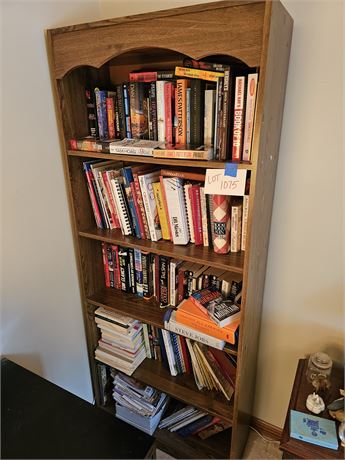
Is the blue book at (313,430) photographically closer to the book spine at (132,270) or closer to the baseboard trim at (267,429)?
the baseboard trim at (267,429)

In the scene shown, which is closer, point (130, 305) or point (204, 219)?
point (204, 219)

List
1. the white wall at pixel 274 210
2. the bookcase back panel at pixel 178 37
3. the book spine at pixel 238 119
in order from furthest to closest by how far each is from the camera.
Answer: the white wall at pixel 274 210
the book spine at pixel 238 119
the bookcase back panel at pixel 178 37

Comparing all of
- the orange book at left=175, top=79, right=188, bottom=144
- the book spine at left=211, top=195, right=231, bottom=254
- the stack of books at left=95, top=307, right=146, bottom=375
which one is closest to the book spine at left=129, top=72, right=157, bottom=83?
the orange book at left=175, top=79, right=188, bottom=144

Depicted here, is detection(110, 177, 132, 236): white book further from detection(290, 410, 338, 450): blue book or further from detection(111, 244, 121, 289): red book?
detection(290, 410, 338, 450): blue book

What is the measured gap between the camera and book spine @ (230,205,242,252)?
1.09 meters

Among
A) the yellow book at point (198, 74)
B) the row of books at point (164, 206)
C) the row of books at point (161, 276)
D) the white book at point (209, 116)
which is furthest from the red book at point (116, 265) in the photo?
the yellow book at point (198, 74)

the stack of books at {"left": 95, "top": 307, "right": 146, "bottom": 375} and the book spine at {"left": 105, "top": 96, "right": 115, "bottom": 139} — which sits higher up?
the book spine at {"left": 105, "top": 96, "right": 115, "bottom": 139}

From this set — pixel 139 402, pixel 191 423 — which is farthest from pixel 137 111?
pixel 191 423

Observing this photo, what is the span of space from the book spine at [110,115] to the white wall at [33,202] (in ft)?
0.68

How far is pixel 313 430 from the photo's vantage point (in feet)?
3.27

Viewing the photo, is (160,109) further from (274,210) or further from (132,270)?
(132,270)

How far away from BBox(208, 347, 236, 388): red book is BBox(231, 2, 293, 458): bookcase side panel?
0.05m

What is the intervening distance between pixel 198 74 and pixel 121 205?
57cm

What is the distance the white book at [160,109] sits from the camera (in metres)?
1.10
